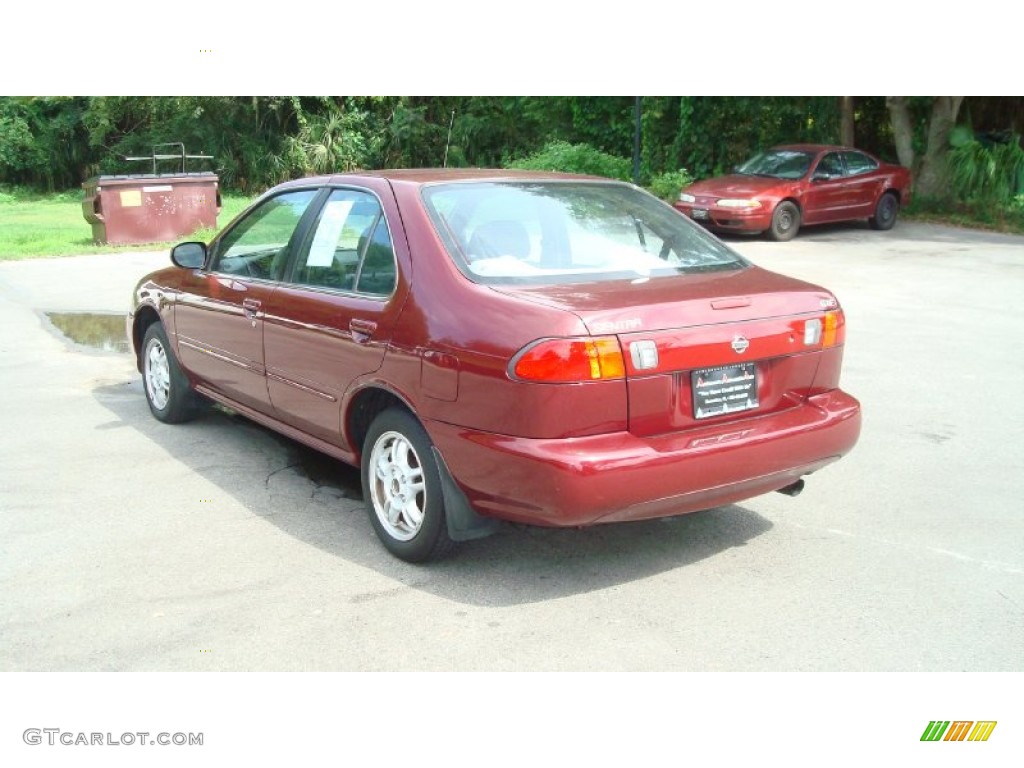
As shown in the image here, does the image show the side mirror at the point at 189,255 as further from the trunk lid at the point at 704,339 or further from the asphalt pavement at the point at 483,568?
the trunk lid at the point at 704,339

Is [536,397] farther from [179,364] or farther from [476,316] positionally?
[179,364]

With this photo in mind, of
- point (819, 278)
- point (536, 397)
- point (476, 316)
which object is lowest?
point (819, 278)

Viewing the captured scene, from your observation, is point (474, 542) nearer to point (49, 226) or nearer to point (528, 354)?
point (528, 354)

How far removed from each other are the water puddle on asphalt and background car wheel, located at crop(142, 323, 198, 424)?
2.41 metres

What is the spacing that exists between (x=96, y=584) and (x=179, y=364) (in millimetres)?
2387

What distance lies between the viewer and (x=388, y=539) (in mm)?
4602

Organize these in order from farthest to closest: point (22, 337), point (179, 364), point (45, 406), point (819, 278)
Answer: point (819, 278) < point (22, 337) < point (45, 406) < point (179, 364)

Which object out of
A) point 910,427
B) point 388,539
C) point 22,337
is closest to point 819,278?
point 910,427

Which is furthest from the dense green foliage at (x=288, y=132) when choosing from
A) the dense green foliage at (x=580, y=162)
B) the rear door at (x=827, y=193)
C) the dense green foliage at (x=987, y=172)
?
the rear door at (x=827, y=193)

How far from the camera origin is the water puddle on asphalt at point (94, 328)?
9414mm

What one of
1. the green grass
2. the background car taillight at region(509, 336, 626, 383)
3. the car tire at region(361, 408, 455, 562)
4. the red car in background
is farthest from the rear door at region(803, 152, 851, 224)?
the background car taillight at region(509, 336, 626, 383)

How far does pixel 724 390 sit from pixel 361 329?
61.1 inches

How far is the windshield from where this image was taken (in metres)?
17.8

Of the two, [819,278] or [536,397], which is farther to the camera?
[819,278]
